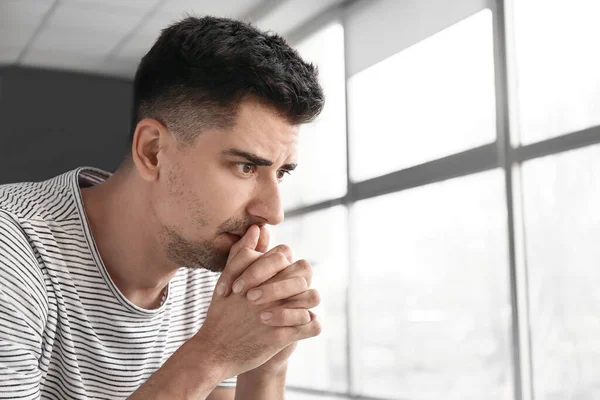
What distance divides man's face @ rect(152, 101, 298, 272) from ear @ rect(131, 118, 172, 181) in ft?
0.06

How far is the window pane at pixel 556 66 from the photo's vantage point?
2080 mm

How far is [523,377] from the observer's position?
2307 mm

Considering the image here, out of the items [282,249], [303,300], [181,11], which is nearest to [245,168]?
[282,249]

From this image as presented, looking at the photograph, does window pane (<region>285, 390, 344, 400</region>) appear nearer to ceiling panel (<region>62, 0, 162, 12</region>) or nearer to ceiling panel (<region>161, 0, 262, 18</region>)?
ceiling panel (<region>161, 0, 262, 18</region>)

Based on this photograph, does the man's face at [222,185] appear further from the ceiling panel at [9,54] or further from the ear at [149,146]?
the ceiling panel at [9,54]

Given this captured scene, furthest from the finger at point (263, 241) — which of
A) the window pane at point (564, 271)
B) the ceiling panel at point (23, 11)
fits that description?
the ceiling panel at point (23, 11)

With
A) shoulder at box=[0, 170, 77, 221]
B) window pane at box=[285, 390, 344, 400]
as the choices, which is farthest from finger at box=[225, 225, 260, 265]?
window pane at box=[285, 390, 344, 400]

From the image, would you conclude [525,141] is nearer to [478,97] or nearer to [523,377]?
[478,97]

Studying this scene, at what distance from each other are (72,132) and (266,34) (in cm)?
275

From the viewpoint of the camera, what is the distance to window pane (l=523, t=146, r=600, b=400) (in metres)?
2.05

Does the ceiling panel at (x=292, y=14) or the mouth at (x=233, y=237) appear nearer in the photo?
the mouth at (x=233, y=237)

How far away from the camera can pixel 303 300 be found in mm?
1190

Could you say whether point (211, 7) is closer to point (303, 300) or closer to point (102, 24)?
point (102, 24)

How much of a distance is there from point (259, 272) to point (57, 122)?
299cm
